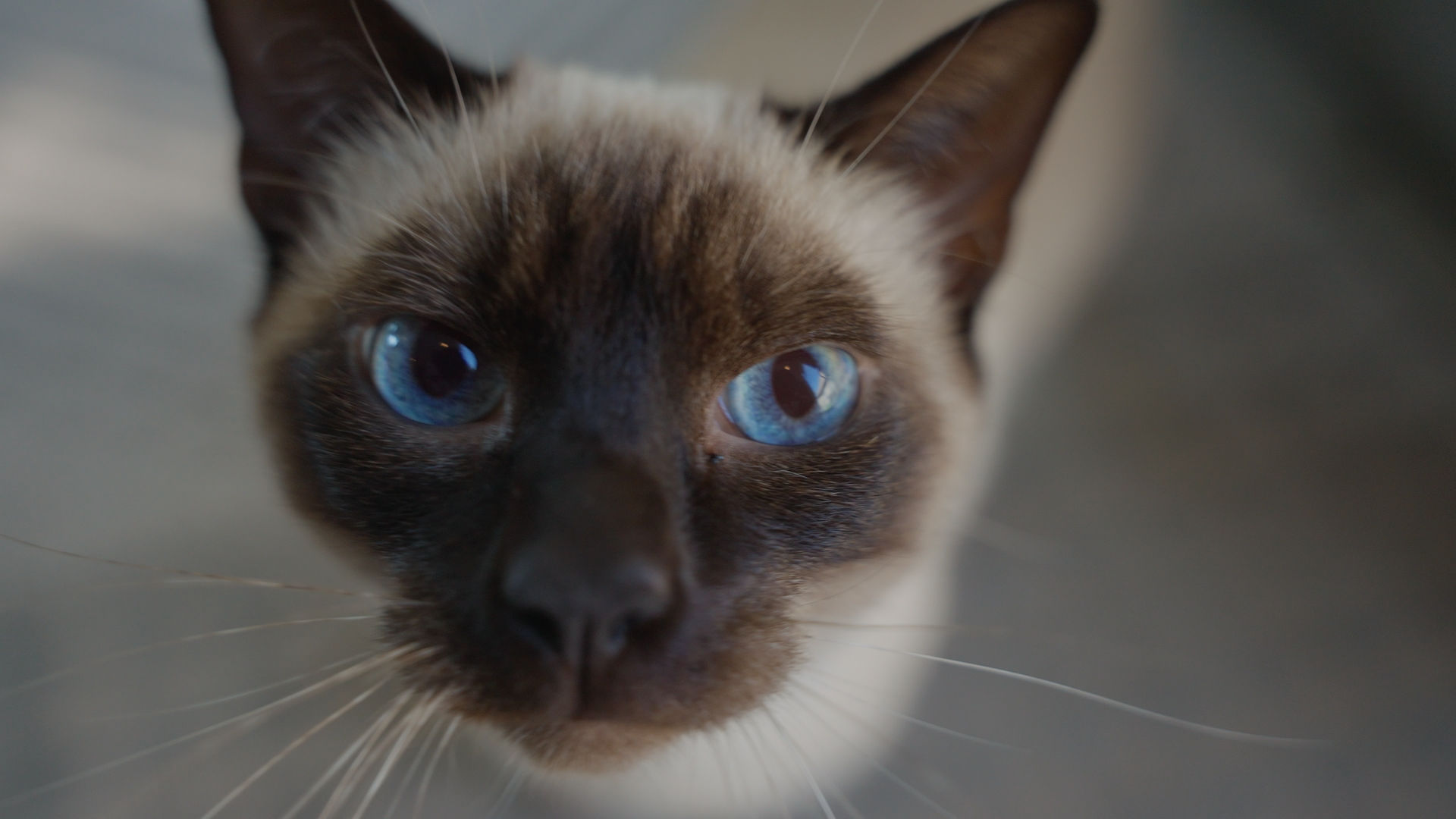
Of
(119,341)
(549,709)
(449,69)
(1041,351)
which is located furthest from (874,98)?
(119,341)

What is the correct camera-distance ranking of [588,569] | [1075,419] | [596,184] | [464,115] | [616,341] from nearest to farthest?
[588,569]
[616,341]
[596,184]
[464,115]
[1075,419]

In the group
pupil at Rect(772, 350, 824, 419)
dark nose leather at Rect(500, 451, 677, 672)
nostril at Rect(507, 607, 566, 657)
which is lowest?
nostril at Rect(507, 607, 566, 657)

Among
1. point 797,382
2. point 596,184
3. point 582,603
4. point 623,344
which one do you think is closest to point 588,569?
point 582,603

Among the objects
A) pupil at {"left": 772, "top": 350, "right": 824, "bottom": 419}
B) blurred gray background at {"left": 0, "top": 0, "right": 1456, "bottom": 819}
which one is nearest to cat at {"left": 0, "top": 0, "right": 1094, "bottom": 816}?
pupil at {"left": 772, "top": 350, "right": 824, "bottom": 419}

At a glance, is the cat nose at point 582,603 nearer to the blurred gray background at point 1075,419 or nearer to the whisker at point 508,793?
the whisker at point 508,793

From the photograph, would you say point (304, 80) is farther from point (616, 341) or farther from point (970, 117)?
point (970, 117)

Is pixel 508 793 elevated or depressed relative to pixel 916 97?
depressed

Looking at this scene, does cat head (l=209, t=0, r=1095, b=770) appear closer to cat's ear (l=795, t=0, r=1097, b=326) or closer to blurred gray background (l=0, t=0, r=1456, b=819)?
cat's ear (l=795, t=0, r=1097, b=326)
